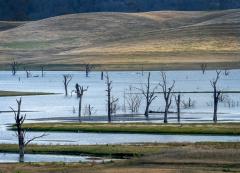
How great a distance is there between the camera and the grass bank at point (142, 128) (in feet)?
201

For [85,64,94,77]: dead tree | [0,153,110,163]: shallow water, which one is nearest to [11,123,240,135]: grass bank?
[0,153,110,163]: shallow water

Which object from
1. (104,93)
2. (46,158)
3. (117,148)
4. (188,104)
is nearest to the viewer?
(46,158)

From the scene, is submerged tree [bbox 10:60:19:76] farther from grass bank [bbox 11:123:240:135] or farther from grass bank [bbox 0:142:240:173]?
grass bank [bbox 0:142:240:173]

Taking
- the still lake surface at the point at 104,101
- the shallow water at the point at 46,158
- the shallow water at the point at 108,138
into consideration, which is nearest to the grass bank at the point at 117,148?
the shallow water at the point at 46,158

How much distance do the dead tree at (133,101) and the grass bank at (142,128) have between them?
14.6m

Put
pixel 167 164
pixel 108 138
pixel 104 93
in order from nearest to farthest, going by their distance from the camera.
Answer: pixel 167 164, pixel 108 138, pixel 104 93

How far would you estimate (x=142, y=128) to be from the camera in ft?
208

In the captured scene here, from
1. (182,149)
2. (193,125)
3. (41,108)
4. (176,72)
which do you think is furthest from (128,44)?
(182,149)

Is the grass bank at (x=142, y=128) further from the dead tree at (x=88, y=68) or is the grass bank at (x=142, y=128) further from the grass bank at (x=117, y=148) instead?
the dead tree at (x=88, y=68)

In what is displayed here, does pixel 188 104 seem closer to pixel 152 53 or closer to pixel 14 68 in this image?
pixel 14 68

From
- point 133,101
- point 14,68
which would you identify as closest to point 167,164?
point 133,101

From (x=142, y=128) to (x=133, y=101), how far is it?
2566 cm

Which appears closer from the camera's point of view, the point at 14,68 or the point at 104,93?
the point at 104,93

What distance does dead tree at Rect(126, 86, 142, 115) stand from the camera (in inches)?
3287
